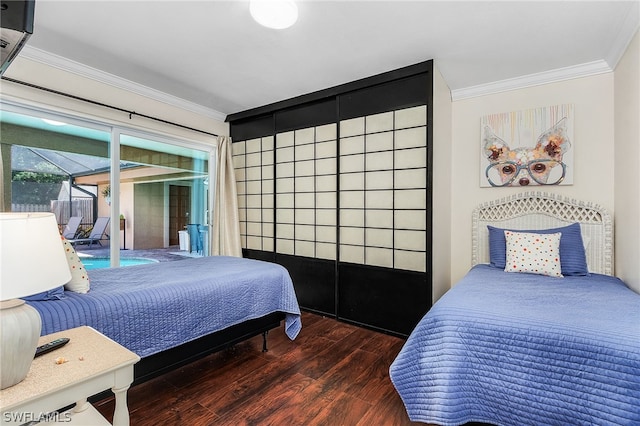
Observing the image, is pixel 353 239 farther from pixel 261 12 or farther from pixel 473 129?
pixel 261 12

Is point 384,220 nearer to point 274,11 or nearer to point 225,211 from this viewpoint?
point 274,11

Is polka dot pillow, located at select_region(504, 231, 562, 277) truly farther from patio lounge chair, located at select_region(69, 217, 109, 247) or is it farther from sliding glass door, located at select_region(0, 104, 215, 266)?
patio lounge chair, located at select_region(69, 217, 109, 247)

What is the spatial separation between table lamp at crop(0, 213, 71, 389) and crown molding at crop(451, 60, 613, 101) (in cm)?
353

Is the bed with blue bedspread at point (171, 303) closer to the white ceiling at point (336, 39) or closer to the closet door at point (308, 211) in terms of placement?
the closet door at point (308, 211)

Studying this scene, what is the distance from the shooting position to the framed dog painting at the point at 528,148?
110 inches

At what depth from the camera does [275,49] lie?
8.39 ft

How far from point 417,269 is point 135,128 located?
3.28m

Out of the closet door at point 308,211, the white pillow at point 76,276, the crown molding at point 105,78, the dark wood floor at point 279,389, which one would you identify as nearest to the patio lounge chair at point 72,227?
the crown molding at point 105,78

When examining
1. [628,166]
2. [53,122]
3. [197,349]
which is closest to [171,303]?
[197,349]

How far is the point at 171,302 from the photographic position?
191 centimetres

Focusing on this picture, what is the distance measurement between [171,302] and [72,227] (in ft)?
6.33

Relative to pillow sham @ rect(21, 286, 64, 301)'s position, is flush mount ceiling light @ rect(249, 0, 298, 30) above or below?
above

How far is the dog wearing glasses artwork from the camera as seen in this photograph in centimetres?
282

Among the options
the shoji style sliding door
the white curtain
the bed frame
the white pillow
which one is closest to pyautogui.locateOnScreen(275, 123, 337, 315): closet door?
the shoji style sliding door
